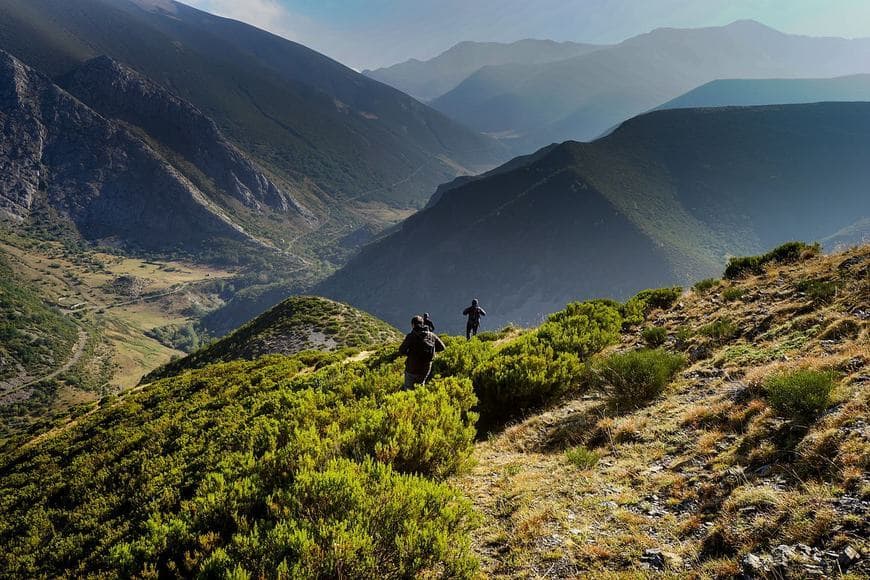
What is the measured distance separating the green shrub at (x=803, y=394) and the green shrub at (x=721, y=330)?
426cm

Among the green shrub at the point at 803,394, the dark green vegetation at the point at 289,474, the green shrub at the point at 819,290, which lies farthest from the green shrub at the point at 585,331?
the green shrub at the point at 803,394

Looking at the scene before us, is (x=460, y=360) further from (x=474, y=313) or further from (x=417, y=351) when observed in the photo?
(x=474, y=313)

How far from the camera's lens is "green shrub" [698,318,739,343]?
9.66 meters

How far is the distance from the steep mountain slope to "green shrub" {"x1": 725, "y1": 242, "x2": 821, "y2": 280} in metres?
113

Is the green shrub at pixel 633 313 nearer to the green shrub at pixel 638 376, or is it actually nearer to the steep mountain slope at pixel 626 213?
the green shrub at pixel 638 376

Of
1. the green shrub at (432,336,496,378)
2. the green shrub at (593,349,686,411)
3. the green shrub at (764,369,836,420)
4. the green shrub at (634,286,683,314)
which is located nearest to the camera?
the green shrub at (764,369,836,420)

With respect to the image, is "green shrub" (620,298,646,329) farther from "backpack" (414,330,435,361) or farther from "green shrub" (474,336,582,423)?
"backpack" (414,330,435,361)

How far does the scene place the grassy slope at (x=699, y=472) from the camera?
12.9ft

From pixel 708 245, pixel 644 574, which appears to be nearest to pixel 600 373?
pixel 644 574

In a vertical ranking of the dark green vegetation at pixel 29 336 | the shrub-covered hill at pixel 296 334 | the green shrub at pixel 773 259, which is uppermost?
the green shrub at pixel 773 259

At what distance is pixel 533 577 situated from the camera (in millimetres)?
4277

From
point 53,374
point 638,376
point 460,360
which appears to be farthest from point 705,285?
point 53,374

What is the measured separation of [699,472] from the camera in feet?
17.1

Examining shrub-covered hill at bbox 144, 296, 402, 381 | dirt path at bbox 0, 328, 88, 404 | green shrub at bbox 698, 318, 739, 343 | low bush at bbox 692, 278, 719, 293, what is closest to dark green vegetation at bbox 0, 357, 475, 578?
green shrub at bbox 698, 318, 739, 343
